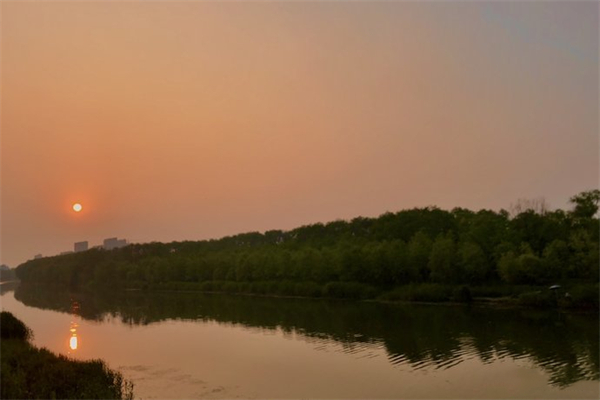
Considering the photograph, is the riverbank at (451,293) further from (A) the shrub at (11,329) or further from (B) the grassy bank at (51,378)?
(B) the grassy bank at (51,378)

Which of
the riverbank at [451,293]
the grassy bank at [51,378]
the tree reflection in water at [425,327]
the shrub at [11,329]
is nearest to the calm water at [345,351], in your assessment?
the tree reflection in water at [425,327]

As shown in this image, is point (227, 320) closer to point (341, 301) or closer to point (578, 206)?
point (341, 301)

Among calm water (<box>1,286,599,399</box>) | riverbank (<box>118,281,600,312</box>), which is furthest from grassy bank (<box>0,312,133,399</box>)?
riverbank (<box>118,281,600,312</box>)

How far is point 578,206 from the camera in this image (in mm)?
59594

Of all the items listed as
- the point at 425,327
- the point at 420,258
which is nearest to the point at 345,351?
the point at 425,327

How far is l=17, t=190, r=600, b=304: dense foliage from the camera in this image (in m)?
50.0

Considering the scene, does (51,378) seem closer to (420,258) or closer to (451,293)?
(451,293)

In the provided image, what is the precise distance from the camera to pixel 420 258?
194ft

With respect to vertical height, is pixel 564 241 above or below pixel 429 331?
above

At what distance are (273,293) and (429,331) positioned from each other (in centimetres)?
3801

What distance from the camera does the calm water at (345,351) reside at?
2125 cm

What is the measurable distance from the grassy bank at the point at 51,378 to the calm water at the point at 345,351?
6.02 feet

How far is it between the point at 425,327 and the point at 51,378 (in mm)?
25726

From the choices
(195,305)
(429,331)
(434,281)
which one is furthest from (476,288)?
(195,305)
